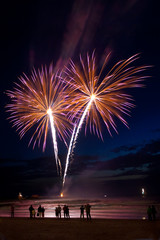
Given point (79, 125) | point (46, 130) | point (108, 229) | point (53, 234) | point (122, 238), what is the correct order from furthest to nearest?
point (79, 125)
point (46, 130)
point (108, 229)
point (53, 234)
point (122, 238)

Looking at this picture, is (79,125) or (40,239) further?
(79,125)

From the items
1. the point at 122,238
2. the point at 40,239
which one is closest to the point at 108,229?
the point at 122,238

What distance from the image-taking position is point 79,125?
86.9ft

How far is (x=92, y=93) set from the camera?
75.3 ft

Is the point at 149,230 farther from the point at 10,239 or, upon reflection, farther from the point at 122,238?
the point at 10,239

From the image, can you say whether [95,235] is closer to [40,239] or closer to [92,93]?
[40,239]

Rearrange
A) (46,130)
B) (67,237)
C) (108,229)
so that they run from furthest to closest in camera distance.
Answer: (46,130) < (108,229) < (67,237)

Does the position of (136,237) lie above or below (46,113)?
below

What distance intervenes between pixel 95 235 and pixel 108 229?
1.98m

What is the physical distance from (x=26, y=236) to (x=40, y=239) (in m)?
1.50

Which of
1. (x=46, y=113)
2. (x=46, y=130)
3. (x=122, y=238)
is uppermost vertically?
(x=46, y=113)

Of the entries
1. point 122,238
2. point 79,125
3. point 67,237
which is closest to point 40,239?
point 67,237

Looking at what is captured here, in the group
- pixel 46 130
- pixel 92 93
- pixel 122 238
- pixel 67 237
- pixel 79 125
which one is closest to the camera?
pixel 122 238

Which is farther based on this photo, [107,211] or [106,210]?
[106,210]
